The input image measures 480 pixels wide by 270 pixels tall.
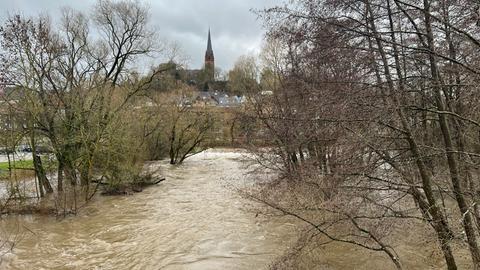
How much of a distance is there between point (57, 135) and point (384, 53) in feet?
48.6

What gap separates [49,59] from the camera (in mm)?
17891

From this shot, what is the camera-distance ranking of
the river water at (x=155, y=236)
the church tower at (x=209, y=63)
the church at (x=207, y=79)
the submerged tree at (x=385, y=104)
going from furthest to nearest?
the church tower at (x=209, y=63) < the church at (x=207, y=79) < the river water at (x=155, y=236) < the submerged tree at (x=385, y=104)

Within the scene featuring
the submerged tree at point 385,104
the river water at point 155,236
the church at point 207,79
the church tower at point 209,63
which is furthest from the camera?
the church tower at point 209,63

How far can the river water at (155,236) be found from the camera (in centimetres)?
1054

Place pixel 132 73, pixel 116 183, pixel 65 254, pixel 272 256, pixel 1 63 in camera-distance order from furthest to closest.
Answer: pixel 132 73 < pixel 116 183 < pixel 1 63 < pixel 65 254 < pixel 272 256

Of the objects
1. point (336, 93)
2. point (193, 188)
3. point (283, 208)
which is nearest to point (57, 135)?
point (193, 188)

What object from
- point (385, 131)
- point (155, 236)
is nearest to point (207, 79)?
point (155, 236)

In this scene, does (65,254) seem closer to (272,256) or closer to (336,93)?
(272,256)

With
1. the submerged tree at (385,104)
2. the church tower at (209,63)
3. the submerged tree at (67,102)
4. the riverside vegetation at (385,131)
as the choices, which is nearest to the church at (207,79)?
the church tower at (209,63)

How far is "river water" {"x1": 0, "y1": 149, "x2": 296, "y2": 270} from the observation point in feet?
34.6

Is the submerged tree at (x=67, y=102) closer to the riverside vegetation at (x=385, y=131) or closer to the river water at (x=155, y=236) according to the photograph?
the river water at (x=155, y=236)

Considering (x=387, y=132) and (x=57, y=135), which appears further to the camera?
(x=57, y=135)

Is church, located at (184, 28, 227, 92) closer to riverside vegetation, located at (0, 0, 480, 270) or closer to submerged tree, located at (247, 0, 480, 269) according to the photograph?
riverside vegetation, located at (0, 0, 480, 270)

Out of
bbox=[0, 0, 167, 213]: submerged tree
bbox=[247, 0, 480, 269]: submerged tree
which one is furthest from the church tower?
bbox=[247, 0, 480, 269]: submerged tree
